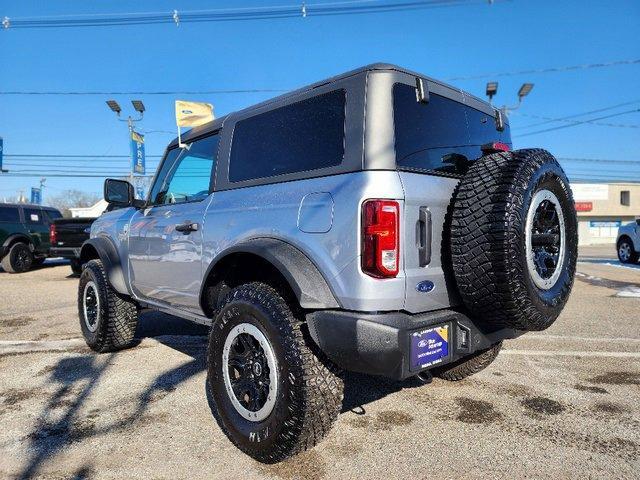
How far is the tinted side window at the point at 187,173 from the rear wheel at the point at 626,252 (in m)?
15.8

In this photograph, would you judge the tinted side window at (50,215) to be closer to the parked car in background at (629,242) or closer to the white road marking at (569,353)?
the white road marking at (569,353)

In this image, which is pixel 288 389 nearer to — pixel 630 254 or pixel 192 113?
pixel 192 113

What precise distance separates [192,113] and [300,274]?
2830mm

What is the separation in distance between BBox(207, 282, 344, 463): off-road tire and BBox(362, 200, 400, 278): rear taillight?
1.72 feet

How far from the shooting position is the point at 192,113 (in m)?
4.32

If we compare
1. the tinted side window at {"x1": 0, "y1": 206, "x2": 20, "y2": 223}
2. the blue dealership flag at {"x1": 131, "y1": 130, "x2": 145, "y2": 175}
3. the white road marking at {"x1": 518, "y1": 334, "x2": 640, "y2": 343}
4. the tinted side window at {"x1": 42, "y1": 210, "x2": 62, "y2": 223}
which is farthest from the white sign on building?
the tinted side window at {"x1": 0, "y1": 206, "x2": 20, "y2": 223}

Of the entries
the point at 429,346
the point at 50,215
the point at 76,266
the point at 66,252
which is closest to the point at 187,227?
the point at 429,346

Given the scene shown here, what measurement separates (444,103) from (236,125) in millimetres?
1422

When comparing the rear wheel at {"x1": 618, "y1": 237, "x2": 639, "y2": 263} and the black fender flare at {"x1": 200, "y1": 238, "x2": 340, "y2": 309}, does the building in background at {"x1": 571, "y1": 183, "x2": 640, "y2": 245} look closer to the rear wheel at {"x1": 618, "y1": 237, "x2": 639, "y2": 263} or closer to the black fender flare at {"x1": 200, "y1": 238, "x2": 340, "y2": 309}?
the rear wheel at {"x1": 618, "y1": 237, "x2": 639, "y2": 263}

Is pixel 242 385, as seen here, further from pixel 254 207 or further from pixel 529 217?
pixel 529 217

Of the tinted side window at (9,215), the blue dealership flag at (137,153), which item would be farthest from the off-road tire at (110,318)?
the blue dealership flag at (137,153)

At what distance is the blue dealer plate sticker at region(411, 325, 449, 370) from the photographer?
2.00 metres

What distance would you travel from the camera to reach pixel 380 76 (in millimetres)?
2209

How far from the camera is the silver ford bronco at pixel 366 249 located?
2.04 meters
